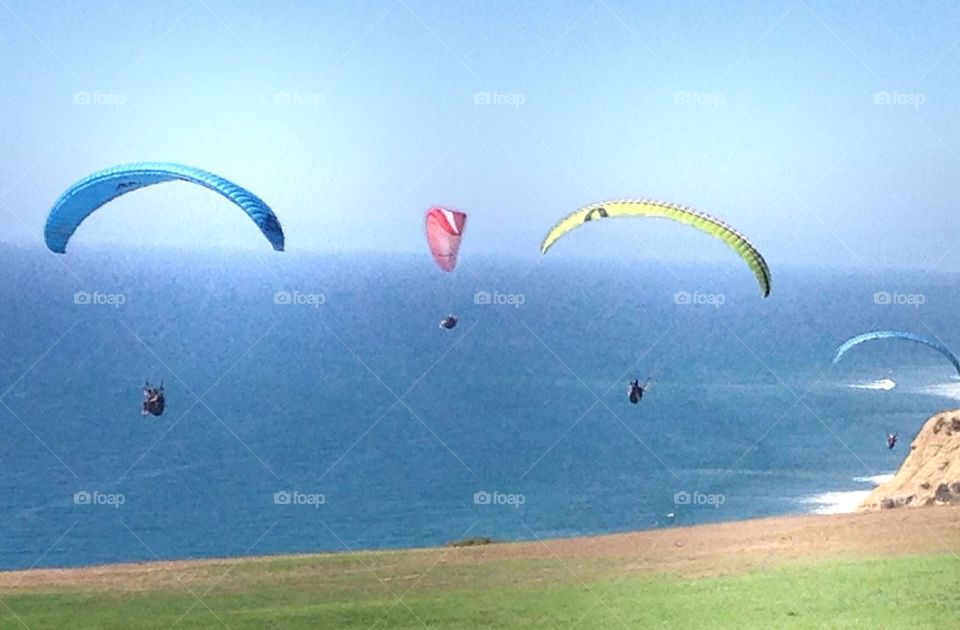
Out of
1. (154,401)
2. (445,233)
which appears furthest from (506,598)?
(154,401)

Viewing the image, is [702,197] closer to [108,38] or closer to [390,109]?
[390,109]

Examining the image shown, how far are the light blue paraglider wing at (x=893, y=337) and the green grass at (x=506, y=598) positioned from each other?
1.07m

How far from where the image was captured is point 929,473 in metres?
6.71

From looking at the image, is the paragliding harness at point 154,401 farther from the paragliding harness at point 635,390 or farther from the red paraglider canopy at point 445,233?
the paragliding harness at point 635,390

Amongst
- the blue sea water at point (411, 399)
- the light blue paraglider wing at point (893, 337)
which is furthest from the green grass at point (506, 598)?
the light blue paraglider wing at point (893, 337)

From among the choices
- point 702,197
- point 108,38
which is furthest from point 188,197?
point 702,197

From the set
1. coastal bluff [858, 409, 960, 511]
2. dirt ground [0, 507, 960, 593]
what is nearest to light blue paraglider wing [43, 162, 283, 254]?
dirt ground [0, 507, 960, 593]

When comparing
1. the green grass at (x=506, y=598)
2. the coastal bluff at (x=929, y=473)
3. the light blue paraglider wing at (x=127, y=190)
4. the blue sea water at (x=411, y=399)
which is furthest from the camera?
the coastal bluff at (x=929, y=473)

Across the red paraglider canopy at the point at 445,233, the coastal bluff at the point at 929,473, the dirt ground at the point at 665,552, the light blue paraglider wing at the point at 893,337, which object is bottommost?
the dirt ground at the point at 665,552

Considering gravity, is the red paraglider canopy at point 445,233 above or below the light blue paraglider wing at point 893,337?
above

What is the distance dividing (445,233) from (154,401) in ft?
5.52

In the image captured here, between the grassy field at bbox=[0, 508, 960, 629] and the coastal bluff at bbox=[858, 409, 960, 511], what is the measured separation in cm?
27

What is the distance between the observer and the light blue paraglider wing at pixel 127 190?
16.3ft

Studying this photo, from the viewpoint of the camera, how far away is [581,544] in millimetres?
6328
